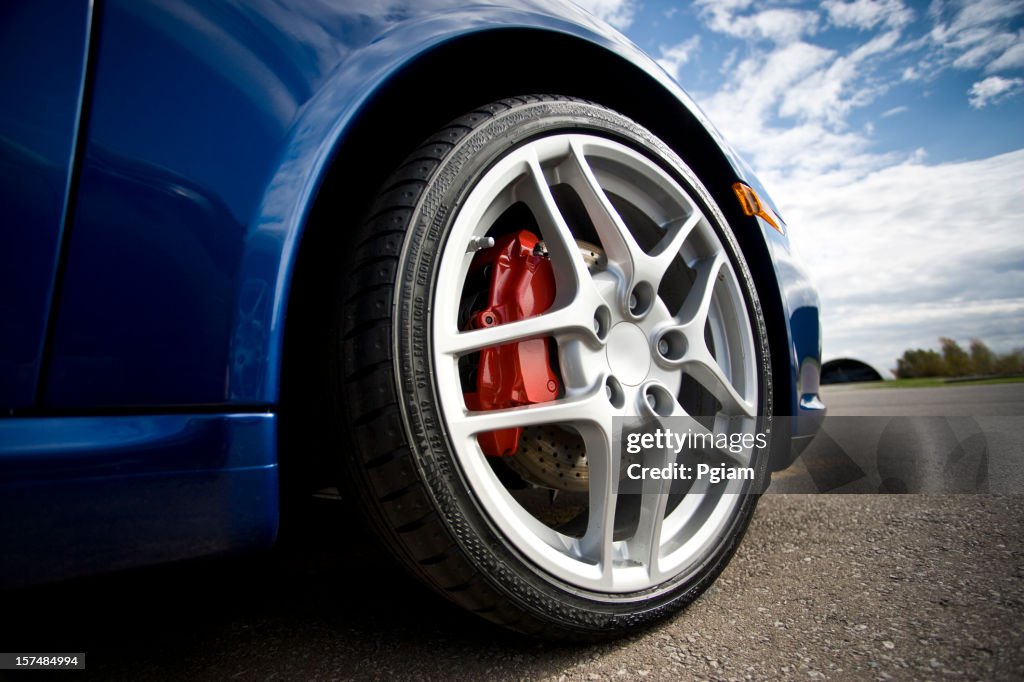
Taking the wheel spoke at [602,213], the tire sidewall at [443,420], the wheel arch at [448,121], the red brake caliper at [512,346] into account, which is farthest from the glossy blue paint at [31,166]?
the wheel spoke at [602,213]

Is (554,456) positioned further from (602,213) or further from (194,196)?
(194,196)

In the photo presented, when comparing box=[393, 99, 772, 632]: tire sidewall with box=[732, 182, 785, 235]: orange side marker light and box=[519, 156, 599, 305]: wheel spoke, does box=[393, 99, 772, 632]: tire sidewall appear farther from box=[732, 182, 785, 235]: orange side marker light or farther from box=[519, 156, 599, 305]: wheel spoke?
box=[732, 182, 785, 235]: orange side marker light

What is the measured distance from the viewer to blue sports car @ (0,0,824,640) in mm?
654

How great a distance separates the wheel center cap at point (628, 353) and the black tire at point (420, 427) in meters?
0.40

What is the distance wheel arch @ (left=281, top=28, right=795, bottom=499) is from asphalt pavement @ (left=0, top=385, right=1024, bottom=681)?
0.98 feet

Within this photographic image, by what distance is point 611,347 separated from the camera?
111cm

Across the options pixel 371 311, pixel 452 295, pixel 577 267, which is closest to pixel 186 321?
pixel 371 311

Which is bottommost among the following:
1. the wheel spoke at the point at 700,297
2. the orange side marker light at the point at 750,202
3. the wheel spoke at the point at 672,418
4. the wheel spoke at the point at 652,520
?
the wheel spoke at the point at 652,520

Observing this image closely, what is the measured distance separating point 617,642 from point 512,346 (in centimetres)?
55

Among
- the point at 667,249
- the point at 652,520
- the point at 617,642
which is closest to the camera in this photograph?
the point at 617,642

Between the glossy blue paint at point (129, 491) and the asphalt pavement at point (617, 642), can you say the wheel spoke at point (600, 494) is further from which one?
the glossy blue paint at point (129, 491)

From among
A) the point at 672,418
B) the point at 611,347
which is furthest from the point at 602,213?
the point at 672,418

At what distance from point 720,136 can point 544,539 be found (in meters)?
1.15

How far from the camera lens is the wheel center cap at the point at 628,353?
43.5 inches
